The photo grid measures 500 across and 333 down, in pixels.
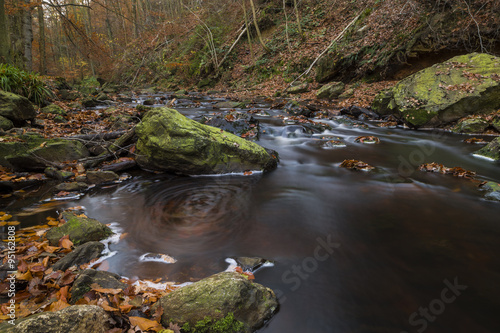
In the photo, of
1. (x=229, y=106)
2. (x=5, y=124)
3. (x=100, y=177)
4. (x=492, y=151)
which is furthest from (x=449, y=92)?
(x=5, y=124)

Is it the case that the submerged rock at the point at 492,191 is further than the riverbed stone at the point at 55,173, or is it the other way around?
the riverbed stone at the point at 55,173

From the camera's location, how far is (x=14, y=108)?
7680 millimetres

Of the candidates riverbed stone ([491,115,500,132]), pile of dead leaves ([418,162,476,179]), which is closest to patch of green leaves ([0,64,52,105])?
pile of dead leaves ([418,162,476,179])

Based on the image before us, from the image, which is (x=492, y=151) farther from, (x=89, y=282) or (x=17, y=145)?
(x=17, y=145)

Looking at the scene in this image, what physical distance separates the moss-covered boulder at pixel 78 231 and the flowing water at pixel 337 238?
0.34 metres

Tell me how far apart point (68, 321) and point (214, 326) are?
100cm

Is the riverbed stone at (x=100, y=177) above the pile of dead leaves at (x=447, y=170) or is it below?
below

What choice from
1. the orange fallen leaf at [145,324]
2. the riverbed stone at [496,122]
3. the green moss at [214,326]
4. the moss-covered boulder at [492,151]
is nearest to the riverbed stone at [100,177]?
the orange fallen leaf at [145,324]

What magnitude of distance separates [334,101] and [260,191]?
35.9ft

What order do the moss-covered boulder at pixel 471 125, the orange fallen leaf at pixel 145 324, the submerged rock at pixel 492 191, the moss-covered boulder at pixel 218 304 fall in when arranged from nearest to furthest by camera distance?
the orange fallen leaf at pixel 145 324, the moss-covered boulder at pixel 218 304, the submerged rock at pixel 492 191, the moss-covered boulder at pixel 471 125

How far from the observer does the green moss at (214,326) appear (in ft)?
6.95

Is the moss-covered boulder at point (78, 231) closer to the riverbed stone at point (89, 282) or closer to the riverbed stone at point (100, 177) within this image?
the riverbed stone at point (89, 282)

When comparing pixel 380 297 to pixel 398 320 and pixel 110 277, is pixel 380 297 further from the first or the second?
pixel 110 277

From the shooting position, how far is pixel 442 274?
2.99 metres
